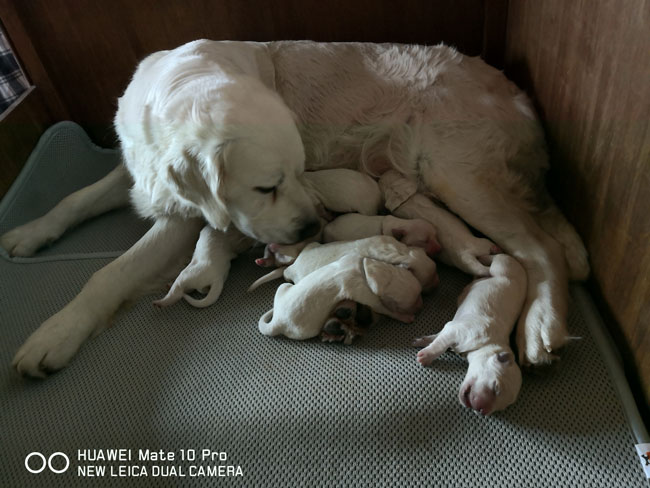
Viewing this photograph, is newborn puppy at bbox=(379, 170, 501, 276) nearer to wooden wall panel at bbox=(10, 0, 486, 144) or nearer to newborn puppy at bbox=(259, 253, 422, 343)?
newborn puppy at bbox=(259, 253, 422, 343)

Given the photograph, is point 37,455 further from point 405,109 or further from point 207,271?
point 405,109

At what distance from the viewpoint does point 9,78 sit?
2.18 meters

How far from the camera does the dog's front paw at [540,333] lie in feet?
4.11

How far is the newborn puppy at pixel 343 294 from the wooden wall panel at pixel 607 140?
0.50m

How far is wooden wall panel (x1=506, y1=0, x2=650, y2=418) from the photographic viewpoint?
44.3 inches

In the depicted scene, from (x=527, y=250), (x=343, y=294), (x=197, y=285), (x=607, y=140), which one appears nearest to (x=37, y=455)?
(x=197, y=285)

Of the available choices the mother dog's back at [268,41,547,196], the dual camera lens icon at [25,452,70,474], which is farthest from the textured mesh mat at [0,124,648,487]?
the mother dog's back at [268,41,547,196]

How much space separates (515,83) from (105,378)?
172 centimetres

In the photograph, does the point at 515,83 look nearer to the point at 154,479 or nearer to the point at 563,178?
the point at 563,178

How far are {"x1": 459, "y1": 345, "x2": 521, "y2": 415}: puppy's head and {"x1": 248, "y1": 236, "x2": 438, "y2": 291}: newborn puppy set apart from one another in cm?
30

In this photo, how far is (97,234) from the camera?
1.98 meters

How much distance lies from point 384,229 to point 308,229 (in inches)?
9.7

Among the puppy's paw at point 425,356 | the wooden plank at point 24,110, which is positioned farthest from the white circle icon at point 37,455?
the wooden plank at point 24,110

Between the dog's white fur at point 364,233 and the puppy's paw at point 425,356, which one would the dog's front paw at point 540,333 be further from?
the dog's white fur at point 364,233
